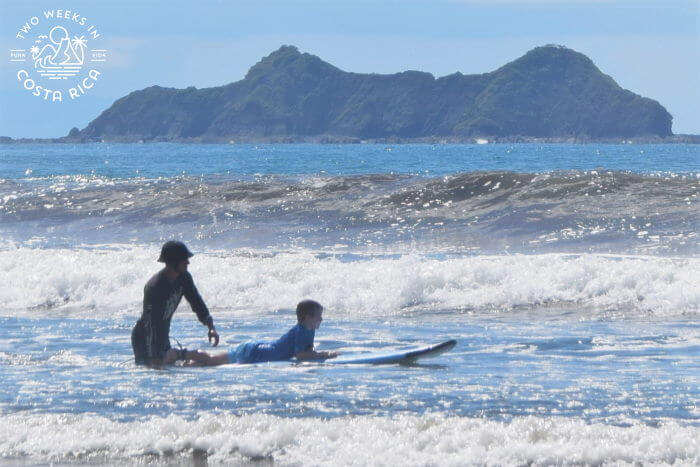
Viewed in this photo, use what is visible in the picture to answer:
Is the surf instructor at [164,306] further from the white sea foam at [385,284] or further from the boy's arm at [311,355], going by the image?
the white sea foam at [385,284]

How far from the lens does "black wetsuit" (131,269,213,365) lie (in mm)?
9945

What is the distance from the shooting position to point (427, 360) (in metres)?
A: 10.3

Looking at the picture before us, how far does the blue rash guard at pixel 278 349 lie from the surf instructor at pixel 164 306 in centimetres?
45

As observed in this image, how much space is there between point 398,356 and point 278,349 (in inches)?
44.3

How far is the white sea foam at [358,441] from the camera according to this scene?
262 inches

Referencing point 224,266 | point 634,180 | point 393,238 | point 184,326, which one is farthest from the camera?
point 634,180

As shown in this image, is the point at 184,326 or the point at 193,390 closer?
the point at 193,390

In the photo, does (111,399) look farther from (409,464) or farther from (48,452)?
(409,464)

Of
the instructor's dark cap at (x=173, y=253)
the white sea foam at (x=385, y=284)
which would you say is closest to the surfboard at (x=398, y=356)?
the instructor's dark cap at (x=173, y=253)

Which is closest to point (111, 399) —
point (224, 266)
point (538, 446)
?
point (538, 446)

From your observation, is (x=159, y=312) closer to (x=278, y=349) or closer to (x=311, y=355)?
(x=278, y=349)

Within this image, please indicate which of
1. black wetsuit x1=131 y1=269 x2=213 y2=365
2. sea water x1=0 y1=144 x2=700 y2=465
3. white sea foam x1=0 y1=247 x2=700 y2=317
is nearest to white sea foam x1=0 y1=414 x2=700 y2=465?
sea water x1=0 y1=144 x2=700 y2=465

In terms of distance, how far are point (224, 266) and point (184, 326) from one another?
13.7 feet

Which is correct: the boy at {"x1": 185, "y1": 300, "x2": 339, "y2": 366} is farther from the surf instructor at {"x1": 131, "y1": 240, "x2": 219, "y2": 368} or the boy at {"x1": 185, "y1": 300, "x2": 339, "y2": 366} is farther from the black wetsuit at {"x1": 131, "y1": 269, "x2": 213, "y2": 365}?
the black wetsuit at {"x1": 131, "y1": 269, "x2": 213, "y2": 365}
